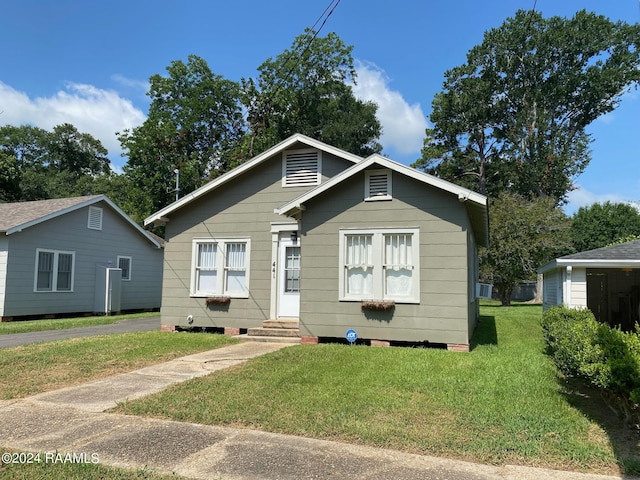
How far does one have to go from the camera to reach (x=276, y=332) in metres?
11.0

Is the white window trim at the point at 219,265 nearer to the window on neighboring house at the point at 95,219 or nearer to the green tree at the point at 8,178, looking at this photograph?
the window on neighboring house at the point at 95,219

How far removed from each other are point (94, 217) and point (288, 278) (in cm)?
1116

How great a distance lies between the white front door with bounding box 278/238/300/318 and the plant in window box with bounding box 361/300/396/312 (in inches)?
101

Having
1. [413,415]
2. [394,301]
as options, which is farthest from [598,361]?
[394,301]

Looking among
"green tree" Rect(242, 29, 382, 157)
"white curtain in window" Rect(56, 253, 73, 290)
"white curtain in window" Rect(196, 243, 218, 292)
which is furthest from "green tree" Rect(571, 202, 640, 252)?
"white curtain in window" Rect(56, 253, 73, 290)

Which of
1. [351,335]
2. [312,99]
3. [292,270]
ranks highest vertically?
[312,99]

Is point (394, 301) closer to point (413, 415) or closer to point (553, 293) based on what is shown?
point (413, 415)

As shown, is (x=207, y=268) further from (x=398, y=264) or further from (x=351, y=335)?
(x=398, y=264)

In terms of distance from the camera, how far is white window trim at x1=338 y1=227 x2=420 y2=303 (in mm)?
9531

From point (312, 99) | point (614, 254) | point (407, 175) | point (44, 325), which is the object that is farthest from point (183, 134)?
point (614, 254)

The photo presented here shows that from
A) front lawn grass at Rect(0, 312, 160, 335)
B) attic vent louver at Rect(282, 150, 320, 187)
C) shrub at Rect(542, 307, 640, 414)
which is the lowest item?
front lawn grass at Rect(0, 312, 160, 335)

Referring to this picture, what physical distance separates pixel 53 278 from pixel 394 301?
45.6 ft

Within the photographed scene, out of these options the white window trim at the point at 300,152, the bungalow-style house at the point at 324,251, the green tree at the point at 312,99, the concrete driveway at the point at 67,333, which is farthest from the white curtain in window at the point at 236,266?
the green tree at the point at 312,99

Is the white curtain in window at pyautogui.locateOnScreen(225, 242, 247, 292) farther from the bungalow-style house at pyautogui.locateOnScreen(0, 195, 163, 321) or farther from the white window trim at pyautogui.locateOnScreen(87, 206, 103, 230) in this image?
the white window trim at pyautogui.locateOnScreen(87, 206, 103, 230)
